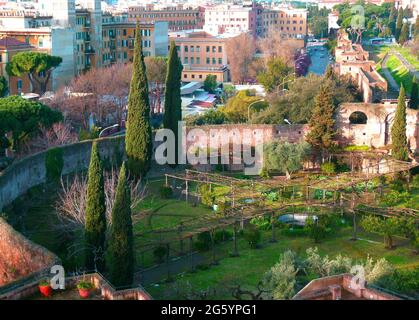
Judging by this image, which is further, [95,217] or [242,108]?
[242,108]

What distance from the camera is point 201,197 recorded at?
106 ft

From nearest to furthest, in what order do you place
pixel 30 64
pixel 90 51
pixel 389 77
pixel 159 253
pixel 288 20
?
pixel 159 253
pixel 30 64
pixel 90 51
pixel 389 77
pixel 288 20

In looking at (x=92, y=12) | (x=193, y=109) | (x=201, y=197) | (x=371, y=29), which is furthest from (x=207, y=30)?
(x=201, y=197)

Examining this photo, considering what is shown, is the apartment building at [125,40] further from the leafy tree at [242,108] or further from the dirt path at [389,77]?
the dirt path at [389,77]

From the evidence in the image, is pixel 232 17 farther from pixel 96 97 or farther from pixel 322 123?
pixel 322 123

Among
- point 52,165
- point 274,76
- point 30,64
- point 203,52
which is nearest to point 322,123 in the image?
point 52,165

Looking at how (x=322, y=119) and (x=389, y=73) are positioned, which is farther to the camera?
(x=389, y=73)

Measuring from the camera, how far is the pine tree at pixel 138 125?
1341 inches

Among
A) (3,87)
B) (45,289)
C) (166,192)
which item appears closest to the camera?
(45,289)

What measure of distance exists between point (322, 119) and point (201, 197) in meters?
9.29

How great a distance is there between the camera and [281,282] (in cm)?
1850

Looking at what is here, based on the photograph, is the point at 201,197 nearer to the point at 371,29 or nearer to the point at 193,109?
the point at 193,109

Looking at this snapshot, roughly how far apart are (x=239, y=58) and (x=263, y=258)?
169 ft

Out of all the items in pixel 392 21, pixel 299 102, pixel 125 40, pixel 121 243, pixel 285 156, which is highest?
pixel 392 21
